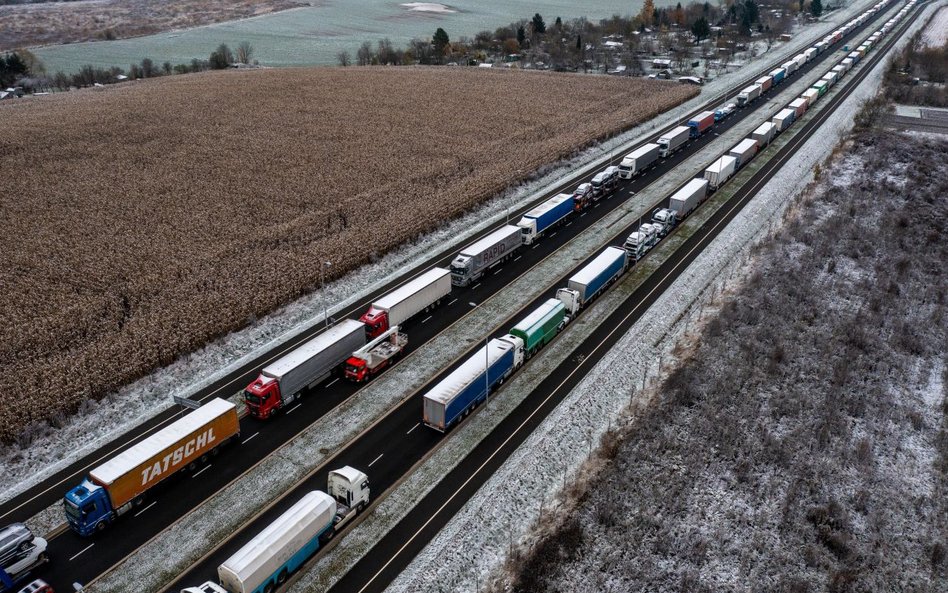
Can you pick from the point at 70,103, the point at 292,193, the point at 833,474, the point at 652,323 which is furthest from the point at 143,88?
the point at 833,474

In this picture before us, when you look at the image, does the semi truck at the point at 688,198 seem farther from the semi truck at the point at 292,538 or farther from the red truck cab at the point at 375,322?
the semi truck at the point at 292,538

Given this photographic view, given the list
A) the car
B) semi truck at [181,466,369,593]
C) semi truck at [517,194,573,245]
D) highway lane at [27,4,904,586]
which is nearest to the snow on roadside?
semi truck at [181,466,369,593]

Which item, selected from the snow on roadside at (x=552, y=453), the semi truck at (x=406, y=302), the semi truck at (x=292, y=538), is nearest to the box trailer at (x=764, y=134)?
the snow on roadside at (x=552, y=453)

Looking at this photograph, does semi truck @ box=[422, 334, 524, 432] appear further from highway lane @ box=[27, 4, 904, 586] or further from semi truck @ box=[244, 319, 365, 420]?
semi truck @ box=[244, 319, 365, 420]

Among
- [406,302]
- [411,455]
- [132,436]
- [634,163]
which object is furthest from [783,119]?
[132,436]

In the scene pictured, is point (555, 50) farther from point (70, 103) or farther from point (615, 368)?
point (615, 368)
